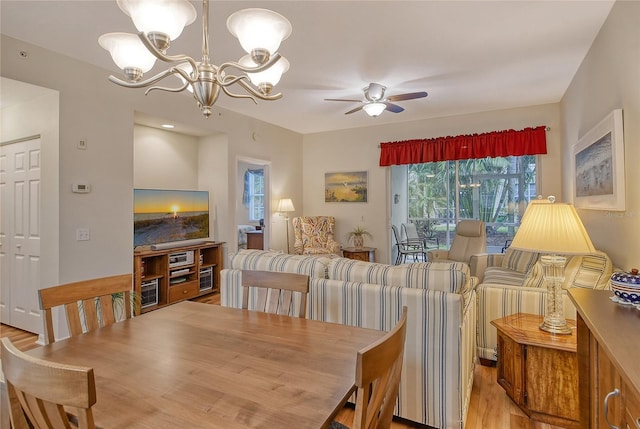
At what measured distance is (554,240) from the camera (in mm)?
1993

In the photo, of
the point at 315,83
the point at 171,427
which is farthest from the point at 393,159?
the point at 171,427

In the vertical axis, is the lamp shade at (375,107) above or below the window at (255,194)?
above

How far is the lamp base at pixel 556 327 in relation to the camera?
2.06 m

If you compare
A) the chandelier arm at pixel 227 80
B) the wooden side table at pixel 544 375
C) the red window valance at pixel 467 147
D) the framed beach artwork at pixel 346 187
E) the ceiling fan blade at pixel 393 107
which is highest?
the ceiling fan blade at pixel 393 107

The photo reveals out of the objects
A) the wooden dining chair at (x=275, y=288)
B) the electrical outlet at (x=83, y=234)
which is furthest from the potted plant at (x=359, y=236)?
the wooden dining chair at (x=275, y=288)

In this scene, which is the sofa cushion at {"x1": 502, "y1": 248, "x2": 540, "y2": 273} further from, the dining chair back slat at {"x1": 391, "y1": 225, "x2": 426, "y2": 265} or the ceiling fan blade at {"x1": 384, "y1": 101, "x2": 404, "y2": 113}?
the ceiling fan blade at {"x1": 384, "y1": 101, "x2": 404, "y2": 113}

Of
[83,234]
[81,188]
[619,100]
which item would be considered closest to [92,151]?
[81,188]

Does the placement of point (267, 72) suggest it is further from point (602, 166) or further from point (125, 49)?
point (602, 166)

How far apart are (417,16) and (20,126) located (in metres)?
3.93

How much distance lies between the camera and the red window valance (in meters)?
4.75

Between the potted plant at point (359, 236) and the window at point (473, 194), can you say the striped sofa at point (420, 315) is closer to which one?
the window at point (473, 194)

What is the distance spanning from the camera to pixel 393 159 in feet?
18.7

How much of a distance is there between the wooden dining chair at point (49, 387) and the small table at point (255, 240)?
5.24m

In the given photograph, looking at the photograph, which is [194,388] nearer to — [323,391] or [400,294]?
[323,391]
